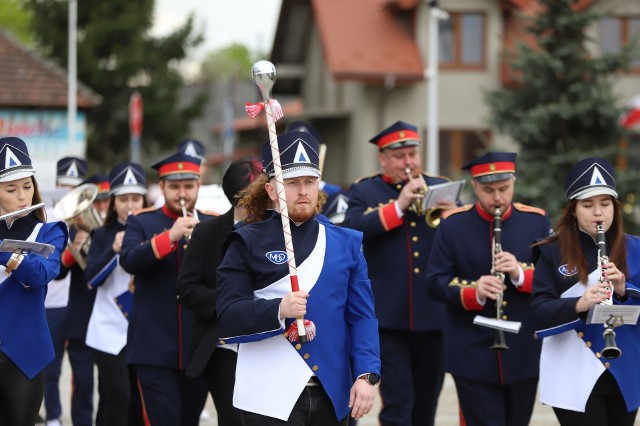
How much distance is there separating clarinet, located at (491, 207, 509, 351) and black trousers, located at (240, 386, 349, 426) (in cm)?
203

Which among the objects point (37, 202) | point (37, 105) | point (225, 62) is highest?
point (225, 62)

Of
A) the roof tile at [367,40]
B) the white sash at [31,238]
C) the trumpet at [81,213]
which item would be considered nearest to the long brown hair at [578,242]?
the white sash at [31,238]

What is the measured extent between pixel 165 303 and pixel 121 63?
38.7m

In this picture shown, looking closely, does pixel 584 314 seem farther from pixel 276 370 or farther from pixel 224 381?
pixel 224 381

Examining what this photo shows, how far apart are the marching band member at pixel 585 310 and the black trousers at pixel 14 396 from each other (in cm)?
292

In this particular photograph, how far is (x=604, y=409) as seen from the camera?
6.74 meters

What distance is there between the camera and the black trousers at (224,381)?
7.56m

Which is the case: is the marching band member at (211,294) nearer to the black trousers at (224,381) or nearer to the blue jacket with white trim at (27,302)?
the black trousers at (224,381)

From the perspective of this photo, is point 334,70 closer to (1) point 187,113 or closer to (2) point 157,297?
(1) point 187,113

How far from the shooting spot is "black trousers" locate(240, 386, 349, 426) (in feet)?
18.7

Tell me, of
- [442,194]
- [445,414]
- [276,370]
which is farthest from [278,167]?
[445,414]

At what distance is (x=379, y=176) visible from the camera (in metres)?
9.31

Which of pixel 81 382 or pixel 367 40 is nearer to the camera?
pixel 81 382

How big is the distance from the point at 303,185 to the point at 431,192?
9.19 feet
